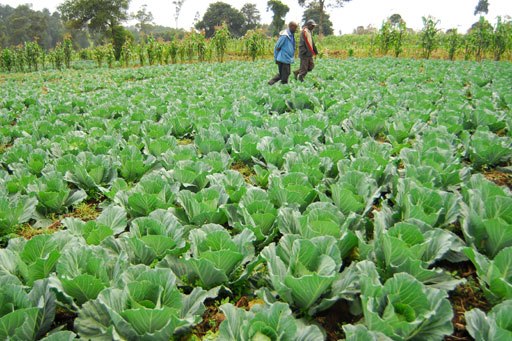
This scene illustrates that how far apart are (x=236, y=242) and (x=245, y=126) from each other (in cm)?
287

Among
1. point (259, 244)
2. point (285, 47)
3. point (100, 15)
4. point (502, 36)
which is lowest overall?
point (259, 244)

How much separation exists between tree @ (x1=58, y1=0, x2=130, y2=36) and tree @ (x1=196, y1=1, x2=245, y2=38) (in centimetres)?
1694

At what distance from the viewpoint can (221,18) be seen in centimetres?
5272

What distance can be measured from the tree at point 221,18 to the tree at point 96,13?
55.6 ft

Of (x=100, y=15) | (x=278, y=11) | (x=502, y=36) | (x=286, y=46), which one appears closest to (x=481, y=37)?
(x=502, y=36)

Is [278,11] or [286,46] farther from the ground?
[278,11]

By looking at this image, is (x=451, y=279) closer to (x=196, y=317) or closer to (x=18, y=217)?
(x=196, y=317)

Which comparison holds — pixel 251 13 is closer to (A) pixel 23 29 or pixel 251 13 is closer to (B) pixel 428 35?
(A) pixel 23 29

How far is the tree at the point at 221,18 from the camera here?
5325 centimetres

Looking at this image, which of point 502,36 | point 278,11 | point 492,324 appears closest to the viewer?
point 492,324

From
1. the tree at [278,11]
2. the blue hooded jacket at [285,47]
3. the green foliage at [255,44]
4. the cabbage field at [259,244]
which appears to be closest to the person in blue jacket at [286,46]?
the blue hooded jacket at [285,47]

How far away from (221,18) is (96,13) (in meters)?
19.8

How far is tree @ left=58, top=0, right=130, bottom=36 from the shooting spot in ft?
122

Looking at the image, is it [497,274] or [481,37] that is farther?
[481,37]
